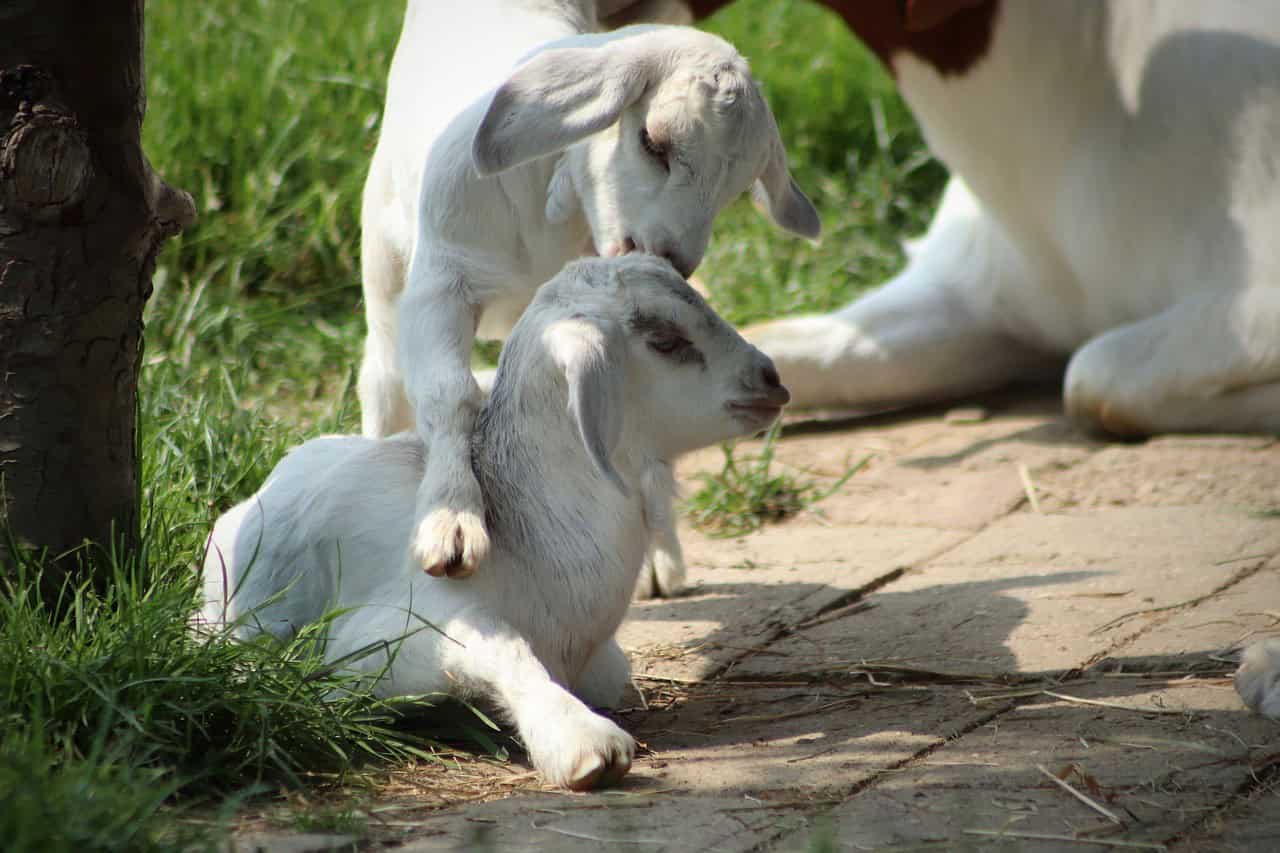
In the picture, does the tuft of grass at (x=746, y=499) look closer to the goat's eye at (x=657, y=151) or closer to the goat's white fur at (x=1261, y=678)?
the goat's eye at (x=657, y=151)

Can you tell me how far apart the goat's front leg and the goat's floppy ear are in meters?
1.74

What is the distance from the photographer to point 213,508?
3404 mm

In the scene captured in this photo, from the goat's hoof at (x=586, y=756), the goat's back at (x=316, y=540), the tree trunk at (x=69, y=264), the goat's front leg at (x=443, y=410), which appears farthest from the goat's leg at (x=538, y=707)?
the tree trunk at (x=69, y=264)

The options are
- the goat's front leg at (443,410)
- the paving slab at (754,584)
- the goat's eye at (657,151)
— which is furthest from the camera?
the paving slab at (754,584)

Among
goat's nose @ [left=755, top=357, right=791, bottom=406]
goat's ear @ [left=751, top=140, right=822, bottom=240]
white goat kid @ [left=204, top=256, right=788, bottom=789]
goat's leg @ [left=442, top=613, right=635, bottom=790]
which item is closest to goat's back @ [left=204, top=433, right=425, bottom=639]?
white goat kid @ [left=204, top=256, right=788, bottom=789]

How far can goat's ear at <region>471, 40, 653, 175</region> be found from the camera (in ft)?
9.01

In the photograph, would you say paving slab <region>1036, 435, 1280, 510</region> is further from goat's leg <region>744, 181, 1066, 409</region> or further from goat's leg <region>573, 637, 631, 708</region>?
goat's leg <region>573, 637, 631, 708</region>

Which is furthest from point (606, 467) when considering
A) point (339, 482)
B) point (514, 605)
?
point (339, 482)

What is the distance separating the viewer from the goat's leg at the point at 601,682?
2.69m

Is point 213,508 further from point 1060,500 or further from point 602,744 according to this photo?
point 1060,500

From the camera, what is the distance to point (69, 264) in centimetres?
254

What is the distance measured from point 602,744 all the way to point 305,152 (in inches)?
148

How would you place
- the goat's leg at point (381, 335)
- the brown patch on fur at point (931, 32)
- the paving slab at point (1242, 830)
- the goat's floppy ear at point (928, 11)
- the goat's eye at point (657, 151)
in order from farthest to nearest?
the brown patch on fur at point (931, 32), the goat's floppy ear at point (928, 11), the goat's leg at point (381, 335), the goat's eye at point (657, 151), the paving slab at point (1242, 830)

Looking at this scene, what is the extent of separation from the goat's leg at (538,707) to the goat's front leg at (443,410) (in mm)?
112
